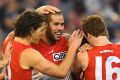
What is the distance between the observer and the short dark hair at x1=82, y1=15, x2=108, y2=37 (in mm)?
6680

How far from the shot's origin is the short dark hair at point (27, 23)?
6.40m

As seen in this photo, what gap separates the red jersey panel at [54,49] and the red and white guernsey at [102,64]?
1.76 ft

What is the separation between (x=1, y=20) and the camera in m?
12.4

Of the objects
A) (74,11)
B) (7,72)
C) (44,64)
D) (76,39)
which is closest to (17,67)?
(44,64)

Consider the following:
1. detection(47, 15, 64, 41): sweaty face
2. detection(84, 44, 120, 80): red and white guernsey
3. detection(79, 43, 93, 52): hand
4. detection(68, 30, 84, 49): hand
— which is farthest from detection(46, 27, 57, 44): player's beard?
detection(84, 44, 120, 80): red and white guernsey

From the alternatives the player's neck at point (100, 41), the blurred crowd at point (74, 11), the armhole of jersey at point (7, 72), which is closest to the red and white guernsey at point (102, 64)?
the player's neck at point (100, 41)

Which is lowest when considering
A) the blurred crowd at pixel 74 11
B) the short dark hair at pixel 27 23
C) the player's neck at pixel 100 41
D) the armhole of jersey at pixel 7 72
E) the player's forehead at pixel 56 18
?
the blurred crowd at pixel 74 11

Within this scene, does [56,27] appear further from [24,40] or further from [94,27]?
[24,40]

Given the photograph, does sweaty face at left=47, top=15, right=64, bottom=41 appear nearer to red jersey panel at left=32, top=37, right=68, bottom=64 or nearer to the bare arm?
red jersey panel at left=32, top=37, right=68, bottom=64

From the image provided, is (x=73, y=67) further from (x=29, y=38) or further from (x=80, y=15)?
(x=80, y=15)

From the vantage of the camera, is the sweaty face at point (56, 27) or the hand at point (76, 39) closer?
the hand at point (76, 39)

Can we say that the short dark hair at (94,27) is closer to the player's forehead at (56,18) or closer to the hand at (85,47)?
the hand at (85,47)

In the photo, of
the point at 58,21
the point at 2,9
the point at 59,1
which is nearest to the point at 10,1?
the point at 2,9

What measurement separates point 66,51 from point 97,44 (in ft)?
1.94
